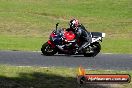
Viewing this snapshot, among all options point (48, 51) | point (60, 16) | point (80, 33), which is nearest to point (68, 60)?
point (48, 51)

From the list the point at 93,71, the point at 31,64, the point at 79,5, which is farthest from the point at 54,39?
the point at 79,5

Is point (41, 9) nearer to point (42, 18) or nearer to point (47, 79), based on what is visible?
point (42, 18)

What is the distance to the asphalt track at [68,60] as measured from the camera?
51.0 ft

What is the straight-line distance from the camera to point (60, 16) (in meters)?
42.8

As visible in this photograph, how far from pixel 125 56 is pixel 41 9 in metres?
27.4

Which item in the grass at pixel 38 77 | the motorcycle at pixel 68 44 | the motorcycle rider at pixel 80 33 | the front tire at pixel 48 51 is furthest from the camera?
the motorcycle rider at pixel 80 33

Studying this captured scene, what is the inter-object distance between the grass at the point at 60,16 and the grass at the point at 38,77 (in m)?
16.1

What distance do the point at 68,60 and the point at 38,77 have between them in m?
4.90

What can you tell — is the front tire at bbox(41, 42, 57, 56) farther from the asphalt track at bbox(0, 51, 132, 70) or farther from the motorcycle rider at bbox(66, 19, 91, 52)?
the motorcycle rider at bbox(66, 19, 91, 52)

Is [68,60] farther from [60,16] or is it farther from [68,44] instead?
[60,16]

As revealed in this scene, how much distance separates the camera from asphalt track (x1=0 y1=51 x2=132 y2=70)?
15.5 meters

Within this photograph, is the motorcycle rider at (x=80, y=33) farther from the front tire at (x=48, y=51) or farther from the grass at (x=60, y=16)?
the grass at (x=60, y=16)

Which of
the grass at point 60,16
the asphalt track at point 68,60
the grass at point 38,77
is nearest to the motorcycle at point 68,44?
the asphalt track at point 68,60

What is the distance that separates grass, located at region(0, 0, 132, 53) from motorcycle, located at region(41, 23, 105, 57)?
1059 centimetres
